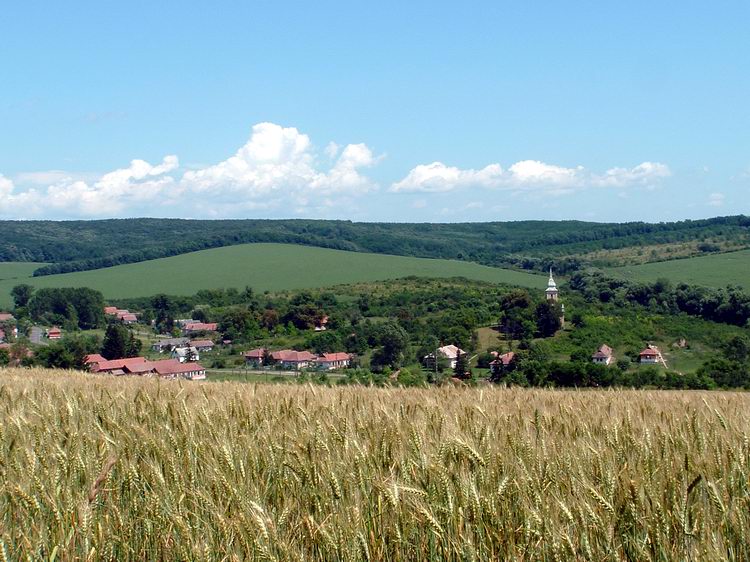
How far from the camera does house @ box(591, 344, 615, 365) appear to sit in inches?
1627

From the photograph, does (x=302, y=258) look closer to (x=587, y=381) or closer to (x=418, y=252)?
(x=418, y=252)

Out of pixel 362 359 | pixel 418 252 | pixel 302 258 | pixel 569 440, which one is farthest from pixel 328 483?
pixel 418 252

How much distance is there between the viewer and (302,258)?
119 metres

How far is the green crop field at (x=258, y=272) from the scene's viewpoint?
9602 centimetres

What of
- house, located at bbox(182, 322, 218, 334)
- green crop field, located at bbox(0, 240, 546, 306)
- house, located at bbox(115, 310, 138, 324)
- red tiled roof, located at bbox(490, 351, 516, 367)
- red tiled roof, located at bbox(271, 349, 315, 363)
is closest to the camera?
red tiled roof, located at bbox(490, 351, 516, 367)

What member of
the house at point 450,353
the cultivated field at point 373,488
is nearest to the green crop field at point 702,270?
the house at point 450,353

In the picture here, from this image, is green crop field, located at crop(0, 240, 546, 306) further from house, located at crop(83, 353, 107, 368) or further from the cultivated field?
the cultivated field

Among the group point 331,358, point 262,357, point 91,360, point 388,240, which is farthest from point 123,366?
point 388,240

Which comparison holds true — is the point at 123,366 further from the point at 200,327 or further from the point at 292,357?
the point at 200,327

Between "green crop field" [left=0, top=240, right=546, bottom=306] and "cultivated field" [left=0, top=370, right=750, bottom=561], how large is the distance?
85.7m

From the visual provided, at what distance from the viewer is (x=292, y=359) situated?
43.2 m

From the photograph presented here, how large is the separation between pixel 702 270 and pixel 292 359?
62.1 m

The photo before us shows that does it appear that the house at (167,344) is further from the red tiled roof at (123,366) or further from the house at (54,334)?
the red tiled roof at (123,366)

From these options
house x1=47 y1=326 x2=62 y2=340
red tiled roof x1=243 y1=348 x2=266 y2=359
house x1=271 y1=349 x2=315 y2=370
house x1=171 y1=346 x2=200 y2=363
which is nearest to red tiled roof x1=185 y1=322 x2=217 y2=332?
house x1=47 y1=326 x2=62 y2=340
